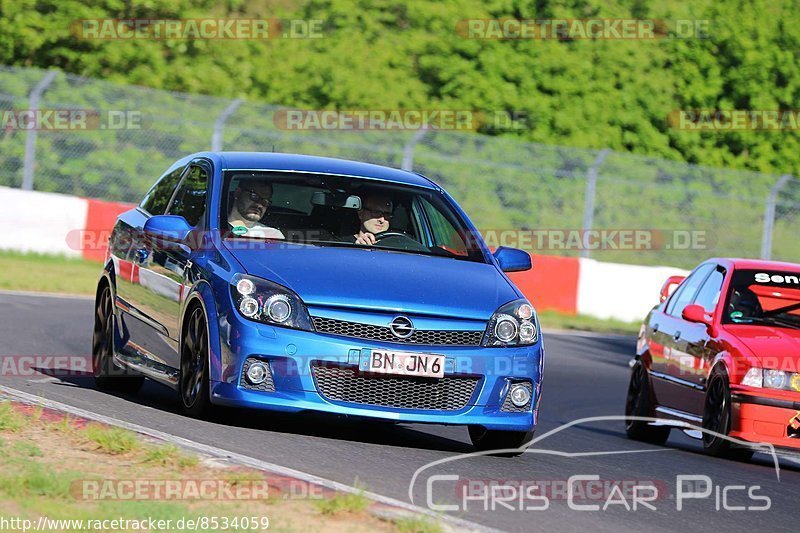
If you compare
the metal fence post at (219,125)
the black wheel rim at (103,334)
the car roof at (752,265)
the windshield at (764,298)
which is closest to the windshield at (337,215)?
the black wheel rim at (103,334)

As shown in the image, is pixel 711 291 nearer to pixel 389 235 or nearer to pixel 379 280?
pixel 389 235

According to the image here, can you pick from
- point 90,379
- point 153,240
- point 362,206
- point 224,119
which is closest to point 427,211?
point 362,206

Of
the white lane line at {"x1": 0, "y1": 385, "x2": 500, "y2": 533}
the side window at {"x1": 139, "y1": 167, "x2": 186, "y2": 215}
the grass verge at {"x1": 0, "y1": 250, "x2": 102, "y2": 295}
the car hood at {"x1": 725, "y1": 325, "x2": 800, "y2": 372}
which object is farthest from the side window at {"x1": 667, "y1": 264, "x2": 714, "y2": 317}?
the grass verge at {"x1": 0, "y1": 250, "x2": 102, "y2": 295}

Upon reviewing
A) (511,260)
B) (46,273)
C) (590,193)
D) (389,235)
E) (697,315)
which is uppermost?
(590,193)

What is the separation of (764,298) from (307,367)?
485 centimetres

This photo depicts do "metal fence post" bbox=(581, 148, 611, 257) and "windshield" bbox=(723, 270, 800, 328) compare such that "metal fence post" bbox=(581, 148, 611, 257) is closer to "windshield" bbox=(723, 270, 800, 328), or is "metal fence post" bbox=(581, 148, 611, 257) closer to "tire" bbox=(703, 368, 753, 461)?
"windshield" bbox=(723, 270, 800, 328)

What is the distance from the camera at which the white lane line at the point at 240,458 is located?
630 centimetres

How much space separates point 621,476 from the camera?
870 cm

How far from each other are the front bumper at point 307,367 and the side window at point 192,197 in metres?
1.43

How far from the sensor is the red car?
34.4ft

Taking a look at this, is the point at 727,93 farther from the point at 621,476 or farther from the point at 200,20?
the point at 621,476

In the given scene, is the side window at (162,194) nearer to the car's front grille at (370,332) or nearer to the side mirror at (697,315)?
the car's front grille at (370,332)

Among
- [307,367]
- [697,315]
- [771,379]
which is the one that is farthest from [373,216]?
[697,315]

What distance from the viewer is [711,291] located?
12.0 metres
